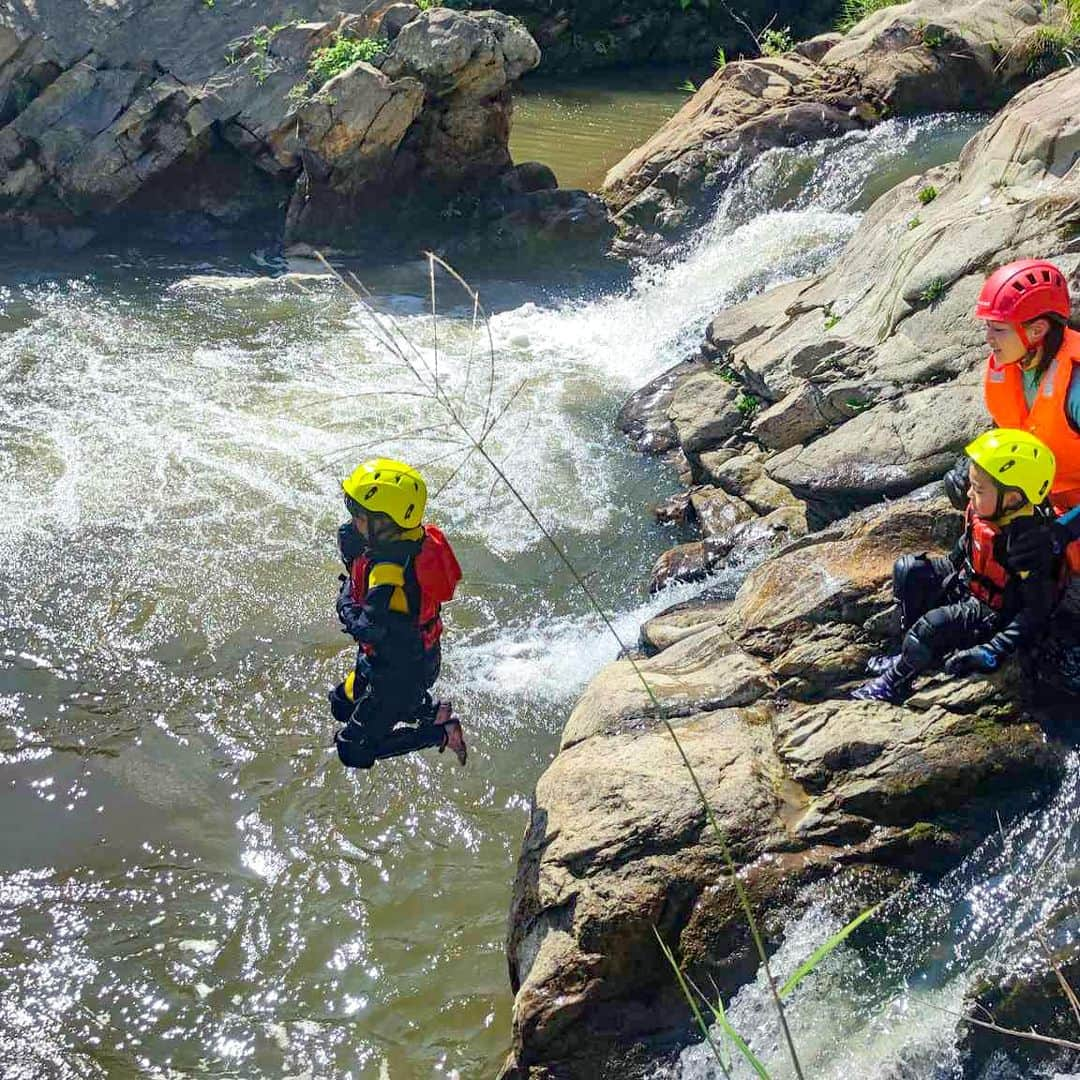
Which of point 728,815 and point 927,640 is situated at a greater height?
point 927,640

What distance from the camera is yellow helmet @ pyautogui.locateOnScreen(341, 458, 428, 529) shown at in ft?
14.7

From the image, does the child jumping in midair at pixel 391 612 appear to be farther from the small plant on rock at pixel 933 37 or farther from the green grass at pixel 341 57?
the small plant on rock at pixel 933 37

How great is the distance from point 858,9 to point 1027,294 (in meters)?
14.3

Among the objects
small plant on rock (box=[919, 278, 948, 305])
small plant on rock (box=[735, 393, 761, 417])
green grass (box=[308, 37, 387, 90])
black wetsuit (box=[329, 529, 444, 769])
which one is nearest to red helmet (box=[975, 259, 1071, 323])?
small plant on rock (box=[919, 278, 948, 305])

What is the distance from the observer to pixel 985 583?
14.5 feet

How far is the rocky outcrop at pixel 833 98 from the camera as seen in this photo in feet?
41.9

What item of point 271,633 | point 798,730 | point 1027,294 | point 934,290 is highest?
point 1027,294

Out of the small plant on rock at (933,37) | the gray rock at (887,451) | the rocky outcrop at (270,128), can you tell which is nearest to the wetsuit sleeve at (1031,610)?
the gray rock at (887,451)

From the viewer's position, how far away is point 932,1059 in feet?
12.0

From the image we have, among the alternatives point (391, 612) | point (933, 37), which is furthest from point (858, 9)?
point (391, 612)

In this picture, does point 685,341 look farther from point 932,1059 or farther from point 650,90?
point 650,90

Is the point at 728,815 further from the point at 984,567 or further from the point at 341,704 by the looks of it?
the point at 341,704

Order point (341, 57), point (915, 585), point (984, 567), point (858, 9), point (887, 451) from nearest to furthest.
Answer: point (984, 567), point (915, 585), point (887, 451), point (341, 57), point (858, 9)

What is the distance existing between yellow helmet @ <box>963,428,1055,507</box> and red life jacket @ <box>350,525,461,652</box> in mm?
2071
